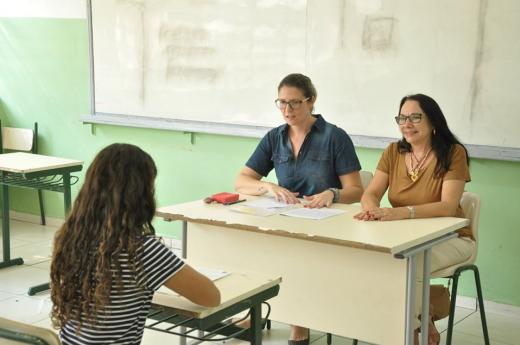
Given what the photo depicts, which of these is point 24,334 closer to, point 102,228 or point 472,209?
point 102,228

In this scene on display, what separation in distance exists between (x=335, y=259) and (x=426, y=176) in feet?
2.00

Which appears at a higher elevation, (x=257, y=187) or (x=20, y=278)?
(x=257, y=187)

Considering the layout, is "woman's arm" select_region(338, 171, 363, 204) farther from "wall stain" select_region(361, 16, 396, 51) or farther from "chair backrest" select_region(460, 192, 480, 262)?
"wall stain" select_region(361, 16, 396, 51)

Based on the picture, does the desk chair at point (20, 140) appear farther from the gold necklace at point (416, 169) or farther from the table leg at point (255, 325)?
the table leg at point (255, 325)

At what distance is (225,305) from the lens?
2.29 meters

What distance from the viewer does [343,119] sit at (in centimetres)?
470

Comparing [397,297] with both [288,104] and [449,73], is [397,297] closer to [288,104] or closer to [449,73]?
[288,104]

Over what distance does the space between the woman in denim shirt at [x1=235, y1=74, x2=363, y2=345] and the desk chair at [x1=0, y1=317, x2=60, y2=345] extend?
6.61ft

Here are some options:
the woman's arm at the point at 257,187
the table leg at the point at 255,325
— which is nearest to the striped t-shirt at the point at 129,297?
the table leg at the point at 255,325

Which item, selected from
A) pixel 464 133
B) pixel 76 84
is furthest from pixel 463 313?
pixel 76 84

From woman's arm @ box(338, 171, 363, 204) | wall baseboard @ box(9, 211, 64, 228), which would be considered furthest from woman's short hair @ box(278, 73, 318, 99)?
wall baseboard @ box(9, 211, 64, 228)

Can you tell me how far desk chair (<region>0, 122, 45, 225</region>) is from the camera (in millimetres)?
6207

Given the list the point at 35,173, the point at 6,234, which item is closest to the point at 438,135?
the point at 35,173

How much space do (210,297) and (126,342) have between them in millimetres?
260
